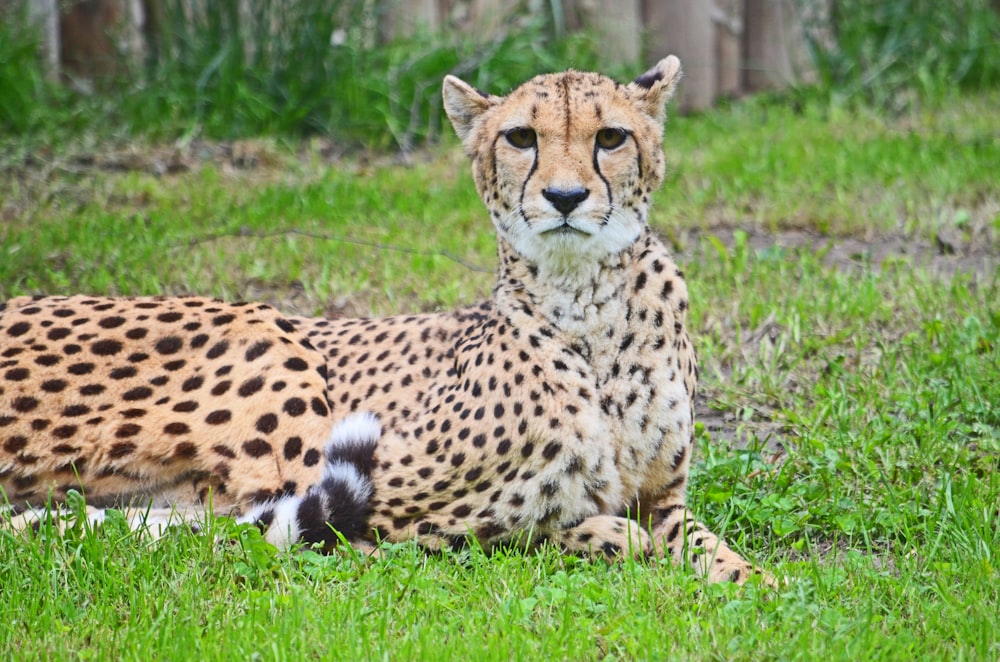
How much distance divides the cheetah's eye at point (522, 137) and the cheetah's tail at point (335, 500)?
805 millimetres

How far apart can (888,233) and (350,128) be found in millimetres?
2969

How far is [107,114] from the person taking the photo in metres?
6.79

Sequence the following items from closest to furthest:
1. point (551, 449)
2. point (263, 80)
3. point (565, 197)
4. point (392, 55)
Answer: point (565, 197) < point (551, 449) < point (263, 80) < point (392, 55)

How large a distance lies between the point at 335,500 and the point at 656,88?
1318 millimetres

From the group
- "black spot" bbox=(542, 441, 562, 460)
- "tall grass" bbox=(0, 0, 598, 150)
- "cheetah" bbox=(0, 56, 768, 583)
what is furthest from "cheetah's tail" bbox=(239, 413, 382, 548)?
"tall grass" bbox=(0, 0, 598, 150)

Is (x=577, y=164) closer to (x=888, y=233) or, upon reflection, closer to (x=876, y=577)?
(x=876, y=577)

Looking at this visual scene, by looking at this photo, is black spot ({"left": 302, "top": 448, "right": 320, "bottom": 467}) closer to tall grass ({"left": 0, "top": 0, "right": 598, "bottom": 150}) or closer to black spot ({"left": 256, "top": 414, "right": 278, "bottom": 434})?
black spot ({"left": 256, "top": 414, "right": 278, "bottom": 434})

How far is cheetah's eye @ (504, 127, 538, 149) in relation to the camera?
3.06 m

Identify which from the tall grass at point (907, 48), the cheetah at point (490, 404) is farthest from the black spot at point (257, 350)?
the tall grass at point (907, 48)

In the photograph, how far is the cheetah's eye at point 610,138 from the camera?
3045 mm

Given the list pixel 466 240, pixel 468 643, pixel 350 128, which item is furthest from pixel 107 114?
pixel 468 643

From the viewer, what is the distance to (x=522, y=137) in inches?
121

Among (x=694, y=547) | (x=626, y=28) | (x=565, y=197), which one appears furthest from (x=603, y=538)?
(x=626, y=28)

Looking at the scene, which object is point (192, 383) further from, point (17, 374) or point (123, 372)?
point (17, 374)
